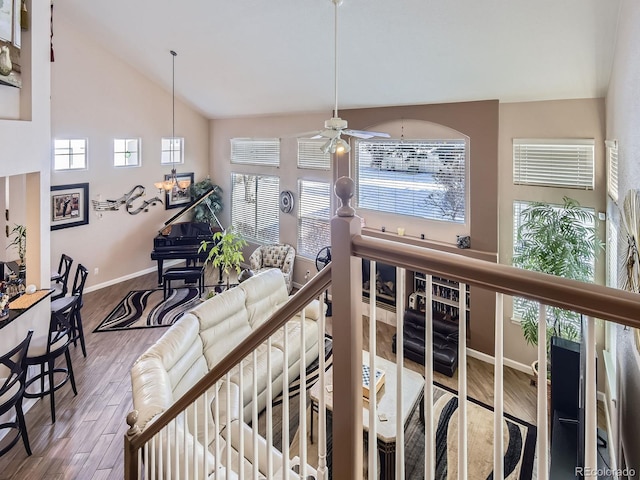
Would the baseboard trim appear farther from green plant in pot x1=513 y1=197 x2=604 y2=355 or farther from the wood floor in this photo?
green plant in pot x1=513 y1=197 x2=604 y2=355

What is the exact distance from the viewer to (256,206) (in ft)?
30.1

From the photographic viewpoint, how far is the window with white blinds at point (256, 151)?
28.1 feet

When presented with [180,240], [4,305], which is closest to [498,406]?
[4,305]

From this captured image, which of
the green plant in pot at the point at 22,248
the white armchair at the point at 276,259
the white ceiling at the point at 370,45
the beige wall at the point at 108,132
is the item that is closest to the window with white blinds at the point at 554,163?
the white ceiling at the point at 370,45

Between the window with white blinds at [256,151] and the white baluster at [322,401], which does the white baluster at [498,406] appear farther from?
the window with white blinds at [256,151]

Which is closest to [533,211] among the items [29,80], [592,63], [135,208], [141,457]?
[592,63]

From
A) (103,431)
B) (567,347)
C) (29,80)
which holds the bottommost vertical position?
(103,431)

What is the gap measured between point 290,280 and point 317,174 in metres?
2.25

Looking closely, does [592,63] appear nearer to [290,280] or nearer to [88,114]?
[290,280]

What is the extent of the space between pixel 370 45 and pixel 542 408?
15.8 feet

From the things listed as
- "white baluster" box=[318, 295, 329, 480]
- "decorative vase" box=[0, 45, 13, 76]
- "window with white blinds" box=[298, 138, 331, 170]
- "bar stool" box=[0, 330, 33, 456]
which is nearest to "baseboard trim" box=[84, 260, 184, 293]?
"window with white blinds" box=[298, 138, 331, 170]

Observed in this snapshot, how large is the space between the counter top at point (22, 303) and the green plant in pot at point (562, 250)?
201 inches

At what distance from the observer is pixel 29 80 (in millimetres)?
4109

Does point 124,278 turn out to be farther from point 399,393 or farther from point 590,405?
point 590,405
